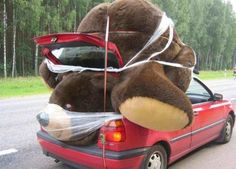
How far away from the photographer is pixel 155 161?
4.47 m

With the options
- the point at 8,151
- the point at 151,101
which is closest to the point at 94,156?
the point at 151,101

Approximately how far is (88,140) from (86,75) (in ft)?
2.81

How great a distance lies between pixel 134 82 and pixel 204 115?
7.60 ft

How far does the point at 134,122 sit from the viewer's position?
388cm

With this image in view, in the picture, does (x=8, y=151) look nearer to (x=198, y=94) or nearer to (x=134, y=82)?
(x=134, y=82)

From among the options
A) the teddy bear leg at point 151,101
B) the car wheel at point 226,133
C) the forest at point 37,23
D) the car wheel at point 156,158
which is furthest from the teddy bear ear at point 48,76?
the forest at point 37,23

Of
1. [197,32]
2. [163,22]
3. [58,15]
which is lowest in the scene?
[197,32]

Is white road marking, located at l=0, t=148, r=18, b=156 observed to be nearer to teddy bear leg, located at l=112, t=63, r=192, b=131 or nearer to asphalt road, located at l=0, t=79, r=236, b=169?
asphalt road, located at l=0, t=79, r=236, b=169

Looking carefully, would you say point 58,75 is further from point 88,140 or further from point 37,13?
point 37,13

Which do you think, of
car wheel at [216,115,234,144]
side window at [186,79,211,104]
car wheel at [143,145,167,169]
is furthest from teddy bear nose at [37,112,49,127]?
car wheel at [216,115,234,144]

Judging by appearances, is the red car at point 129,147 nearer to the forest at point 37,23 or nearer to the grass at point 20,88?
the grass at point 20,88

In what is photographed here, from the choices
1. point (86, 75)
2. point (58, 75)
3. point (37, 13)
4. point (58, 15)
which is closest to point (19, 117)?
point (58, 75)

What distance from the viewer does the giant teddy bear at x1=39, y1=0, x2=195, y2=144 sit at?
3748mm

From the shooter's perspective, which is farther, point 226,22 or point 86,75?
point 226,22
